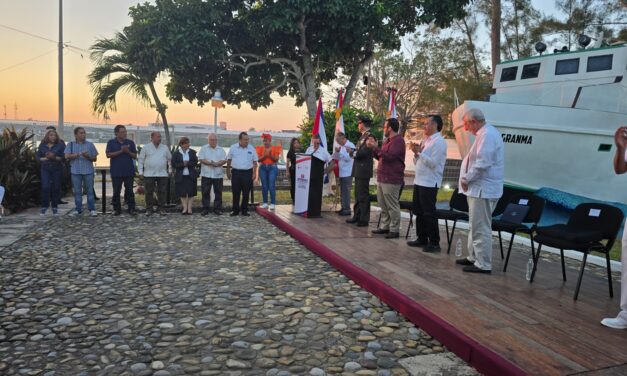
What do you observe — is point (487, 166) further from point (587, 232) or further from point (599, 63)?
point (599, 63)

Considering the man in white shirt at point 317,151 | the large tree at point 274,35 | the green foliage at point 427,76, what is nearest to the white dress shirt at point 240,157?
the man in white shirt at point 317,151

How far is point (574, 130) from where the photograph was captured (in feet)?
37.0

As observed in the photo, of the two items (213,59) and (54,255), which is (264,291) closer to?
(54,255)

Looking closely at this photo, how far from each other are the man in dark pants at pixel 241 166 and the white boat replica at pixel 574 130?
5.87 m

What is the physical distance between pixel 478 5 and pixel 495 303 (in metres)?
25.3

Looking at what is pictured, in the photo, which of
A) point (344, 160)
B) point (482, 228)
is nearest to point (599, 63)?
point (344, 160)

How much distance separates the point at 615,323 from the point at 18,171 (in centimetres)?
1148

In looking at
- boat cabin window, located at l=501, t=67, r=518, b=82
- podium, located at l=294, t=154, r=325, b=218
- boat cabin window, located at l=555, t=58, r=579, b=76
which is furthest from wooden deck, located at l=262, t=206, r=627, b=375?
boat cabin window, located at l=501, t=67, r=518, b=82

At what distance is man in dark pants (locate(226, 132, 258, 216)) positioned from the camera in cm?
933

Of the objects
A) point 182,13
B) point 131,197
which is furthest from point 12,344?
point 182,13

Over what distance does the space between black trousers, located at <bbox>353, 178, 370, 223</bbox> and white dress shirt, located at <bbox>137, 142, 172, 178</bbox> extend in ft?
14.0

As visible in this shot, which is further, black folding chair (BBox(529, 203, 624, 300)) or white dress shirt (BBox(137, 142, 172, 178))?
white dress shirt (BBox(137, 142, 172, 178))

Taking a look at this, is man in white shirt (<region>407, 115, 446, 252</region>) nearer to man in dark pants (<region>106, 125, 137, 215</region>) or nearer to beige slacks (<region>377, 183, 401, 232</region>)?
beige slacks (<region>377, 183, 401, 232</region>)

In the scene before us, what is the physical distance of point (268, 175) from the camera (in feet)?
32.5
